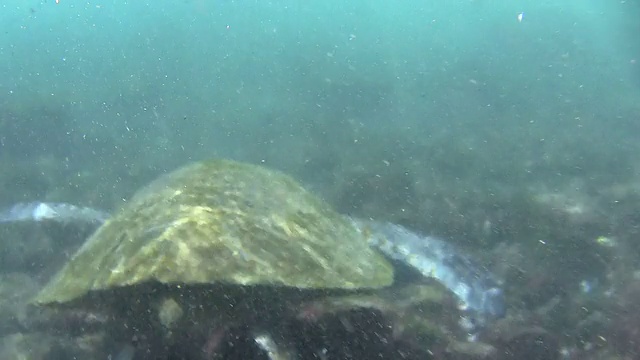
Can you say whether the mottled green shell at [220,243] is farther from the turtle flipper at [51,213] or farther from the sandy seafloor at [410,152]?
the turtle flipper at [51,213]

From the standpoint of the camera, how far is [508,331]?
6277 millimetres

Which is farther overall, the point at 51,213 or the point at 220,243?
the point at 51,213

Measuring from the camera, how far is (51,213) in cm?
1030

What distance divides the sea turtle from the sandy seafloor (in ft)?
3.27

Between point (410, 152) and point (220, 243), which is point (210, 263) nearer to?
point (220, 243)

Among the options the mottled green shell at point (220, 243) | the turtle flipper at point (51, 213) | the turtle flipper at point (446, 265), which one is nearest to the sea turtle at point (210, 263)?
the mottled green shell at point (220, 243)

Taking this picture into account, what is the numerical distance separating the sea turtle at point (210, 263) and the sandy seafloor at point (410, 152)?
1.00 metres

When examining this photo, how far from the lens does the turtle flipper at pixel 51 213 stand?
9.97 m

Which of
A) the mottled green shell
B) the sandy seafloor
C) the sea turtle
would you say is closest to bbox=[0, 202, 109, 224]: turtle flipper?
the sandy seafloor

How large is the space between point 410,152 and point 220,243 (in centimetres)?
1212

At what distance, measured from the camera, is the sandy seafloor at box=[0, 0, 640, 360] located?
286 inches

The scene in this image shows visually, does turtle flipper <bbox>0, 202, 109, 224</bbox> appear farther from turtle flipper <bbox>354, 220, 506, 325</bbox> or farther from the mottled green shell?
turtle flipper <bbox>354, 220, 506, 325</bbox>

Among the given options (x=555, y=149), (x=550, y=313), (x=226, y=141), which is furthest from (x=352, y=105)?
(x=550, y=313)

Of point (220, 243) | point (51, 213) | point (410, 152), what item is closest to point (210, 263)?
point (220, 243)
